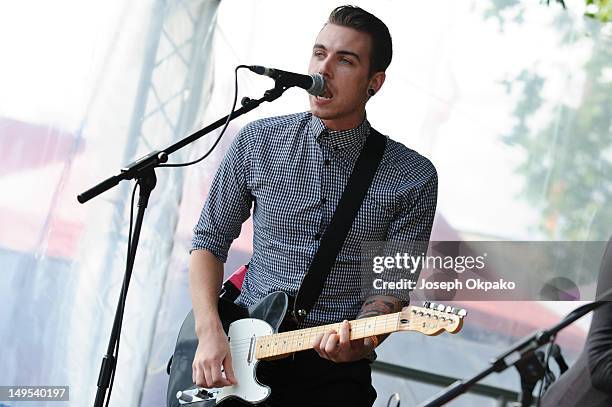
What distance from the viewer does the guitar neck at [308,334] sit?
2.59 metres

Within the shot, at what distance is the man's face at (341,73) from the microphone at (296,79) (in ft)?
0.30

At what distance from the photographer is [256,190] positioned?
312cm

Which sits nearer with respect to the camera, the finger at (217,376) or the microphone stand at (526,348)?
the microphone stand at (526,348)

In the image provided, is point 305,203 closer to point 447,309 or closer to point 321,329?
point 321,329

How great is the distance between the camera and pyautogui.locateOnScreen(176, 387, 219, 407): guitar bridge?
284 centimetres

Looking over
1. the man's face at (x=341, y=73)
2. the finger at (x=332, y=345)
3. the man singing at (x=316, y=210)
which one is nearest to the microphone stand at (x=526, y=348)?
the finger at (x=332, y=345)

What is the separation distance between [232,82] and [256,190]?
1.30 m

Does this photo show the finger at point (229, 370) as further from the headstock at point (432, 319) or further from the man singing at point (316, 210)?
the headstock at point (432, 319)

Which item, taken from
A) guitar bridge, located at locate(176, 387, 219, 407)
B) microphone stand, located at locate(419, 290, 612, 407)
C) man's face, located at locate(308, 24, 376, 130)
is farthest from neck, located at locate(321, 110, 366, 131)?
microphone stand, located at locate(419, 290, 612, 407)

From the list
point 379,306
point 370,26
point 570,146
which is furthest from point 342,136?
point 570,146

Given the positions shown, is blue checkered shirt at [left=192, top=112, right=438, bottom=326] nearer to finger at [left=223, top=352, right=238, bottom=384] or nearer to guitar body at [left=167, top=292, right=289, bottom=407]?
guitar body at [left=167, top=292, right=289, bottom=407]

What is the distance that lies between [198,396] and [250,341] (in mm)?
236

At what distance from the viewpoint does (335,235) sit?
2918mm

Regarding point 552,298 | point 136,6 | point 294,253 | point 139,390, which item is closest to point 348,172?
point 294,253
